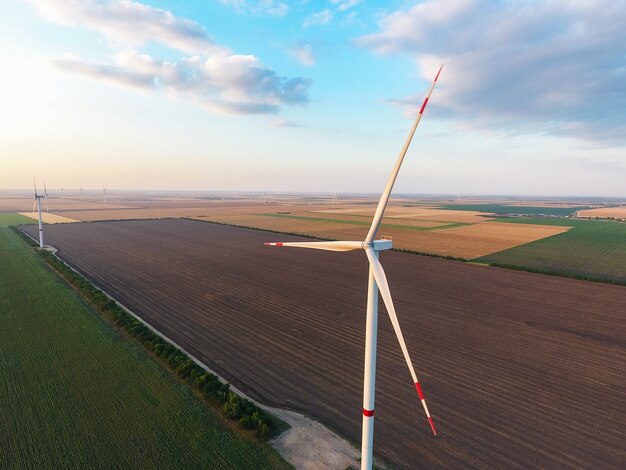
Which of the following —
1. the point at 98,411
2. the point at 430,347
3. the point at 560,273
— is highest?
the point at 560,273

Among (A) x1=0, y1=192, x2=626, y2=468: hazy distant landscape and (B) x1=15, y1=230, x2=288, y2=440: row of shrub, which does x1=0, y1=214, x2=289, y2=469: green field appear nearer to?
(B) x1=15, y1=230, x2=288, y2=440: row of shrub

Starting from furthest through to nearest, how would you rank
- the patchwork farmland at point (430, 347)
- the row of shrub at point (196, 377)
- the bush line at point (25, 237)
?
the bush line at point (25, 237) < the row of shrub at point (196, 377) < the patchwork farmland at point (430, 347)

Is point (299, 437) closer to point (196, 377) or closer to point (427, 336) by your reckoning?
point (196, 377)

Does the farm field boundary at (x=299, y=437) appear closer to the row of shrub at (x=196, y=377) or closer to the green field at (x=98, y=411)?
the row of shrub at (x=196, y=377)

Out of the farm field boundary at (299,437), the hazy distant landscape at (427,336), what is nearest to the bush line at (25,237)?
the hazy distant landscape at (427,336)

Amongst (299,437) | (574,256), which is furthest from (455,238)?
(299,437)
